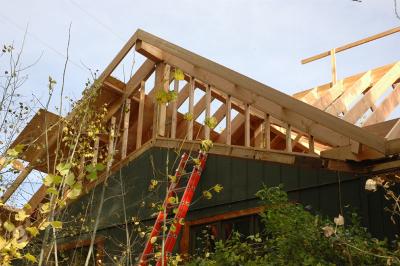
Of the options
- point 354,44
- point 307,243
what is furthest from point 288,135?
point 354,44

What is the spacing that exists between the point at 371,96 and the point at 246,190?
2.43 m

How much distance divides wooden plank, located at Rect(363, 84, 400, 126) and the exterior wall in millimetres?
1763

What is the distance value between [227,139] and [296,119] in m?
1.50

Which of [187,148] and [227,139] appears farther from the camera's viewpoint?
[187,148]

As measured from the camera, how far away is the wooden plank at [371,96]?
7469 millimetres

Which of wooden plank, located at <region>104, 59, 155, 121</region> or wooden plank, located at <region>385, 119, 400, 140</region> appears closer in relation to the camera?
wooden plank, located at <region>385, 119, 400, 140</region>

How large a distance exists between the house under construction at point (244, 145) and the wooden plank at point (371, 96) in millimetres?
19

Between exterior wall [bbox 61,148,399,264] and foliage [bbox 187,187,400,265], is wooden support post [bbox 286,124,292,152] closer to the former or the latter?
exterior wall [bbox 61,148,399,264]

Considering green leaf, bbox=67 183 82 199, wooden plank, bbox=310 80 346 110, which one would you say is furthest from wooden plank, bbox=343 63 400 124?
green leaf, bbox=67 183 82 199

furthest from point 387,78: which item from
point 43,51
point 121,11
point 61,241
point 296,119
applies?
point 61,241

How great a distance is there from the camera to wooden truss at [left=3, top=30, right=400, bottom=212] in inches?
245

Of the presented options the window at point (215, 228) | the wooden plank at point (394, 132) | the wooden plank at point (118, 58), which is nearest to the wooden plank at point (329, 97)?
the window at point (215, 228)

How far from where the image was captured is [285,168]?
286 inches

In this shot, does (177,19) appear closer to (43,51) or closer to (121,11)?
(121,11)
